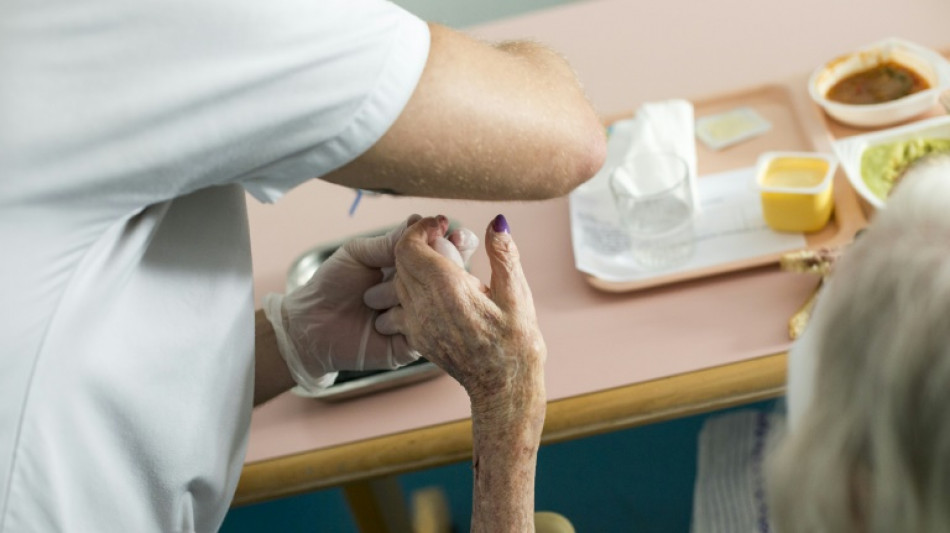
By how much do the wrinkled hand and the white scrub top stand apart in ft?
0.59

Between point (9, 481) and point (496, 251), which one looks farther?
point (496, 251)

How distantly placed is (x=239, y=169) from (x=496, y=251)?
0.28 m

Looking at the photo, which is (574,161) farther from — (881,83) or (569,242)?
(881,83)

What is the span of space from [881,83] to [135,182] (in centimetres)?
117

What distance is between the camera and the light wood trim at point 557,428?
1.25 m

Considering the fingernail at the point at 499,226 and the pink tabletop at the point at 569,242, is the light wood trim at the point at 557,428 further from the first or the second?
the fingernail at the point at 499,226

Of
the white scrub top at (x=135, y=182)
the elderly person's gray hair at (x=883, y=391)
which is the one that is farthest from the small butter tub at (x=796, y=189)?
the white scrub top at (x=135, y=182)

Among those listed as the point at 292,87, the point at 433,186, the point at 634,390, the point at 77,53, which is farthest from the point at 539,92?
the point at 634,390

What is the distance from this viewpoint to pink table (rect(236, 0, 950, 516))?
1263mm

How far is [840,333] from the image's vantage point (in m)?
0.71

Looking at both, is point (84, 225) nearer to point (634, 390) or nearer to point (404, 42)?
point (404, 42)

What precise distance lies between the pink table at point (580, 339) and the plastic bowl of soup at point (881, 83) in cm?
6

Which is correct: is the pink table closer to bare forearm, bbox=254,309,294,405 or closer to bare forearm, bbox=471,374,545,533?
bare forearm, bbox=254,309,294,405

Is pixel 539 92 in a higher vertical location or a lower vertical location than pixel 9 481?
higher
